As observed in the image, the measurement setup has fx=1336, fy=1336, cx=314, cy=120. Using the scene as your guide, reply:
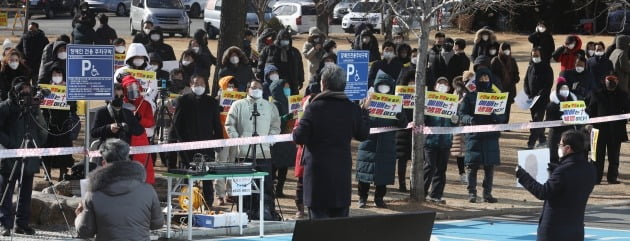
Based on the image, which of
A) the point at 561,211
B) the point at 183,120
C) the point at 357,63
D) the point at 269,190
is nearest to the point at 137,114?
the point at 183,120

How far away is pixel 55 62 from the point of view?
19.5m

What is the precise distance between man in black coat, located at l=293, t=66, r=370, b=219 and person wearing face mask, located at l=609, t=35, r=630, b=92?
15.0 metres

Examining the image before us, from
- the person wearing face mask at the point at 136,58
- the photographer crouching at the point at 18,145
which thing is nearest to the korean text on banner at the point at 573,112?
the person wearing face mask at the point at 136,58

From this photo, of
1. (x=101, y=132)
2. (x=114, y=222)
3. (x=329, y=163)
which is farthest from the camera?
(x=101, y=132)

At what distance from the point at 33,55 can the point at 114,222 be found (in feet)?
53.5

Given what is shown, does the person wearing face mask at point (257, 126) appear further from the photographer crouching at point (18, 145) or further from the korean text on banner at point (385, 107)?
the photographer crouching at point (18, 145)

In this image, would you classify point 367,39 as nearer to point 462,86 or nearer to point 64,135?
point 462,86

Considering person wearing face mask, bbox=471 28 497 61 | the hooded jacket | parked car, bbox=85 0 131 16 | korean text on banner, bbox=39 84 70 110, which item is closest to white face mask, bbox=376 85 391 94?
korean text on banner, bbox=39 84 70 110

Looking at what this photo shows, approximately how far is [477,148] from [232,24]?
25.0 feet

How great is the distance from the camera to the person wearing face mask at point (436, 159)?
59.5 feet

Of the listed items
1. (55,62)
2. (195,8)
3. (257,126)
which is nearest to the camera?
(257,126)

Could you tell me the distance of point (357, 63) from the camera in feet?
57.1

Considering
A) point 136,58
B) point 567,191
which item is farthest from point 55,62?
point 567,191

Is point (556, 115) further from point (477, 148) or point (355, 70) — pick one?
point (355, 70)
